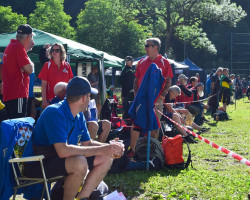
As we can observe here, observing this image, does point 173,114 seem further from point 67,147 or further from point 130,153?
point 67,147

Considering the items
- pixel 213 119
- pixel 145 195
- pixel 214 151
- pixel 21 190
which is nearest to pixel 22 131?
pixel 21 190

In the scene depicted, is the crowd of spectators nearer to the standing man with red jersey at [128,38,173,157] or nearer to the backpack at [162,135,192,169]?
the standing man with red jersey at [128,38,173,157]

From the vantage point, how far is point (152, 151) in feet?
19.7

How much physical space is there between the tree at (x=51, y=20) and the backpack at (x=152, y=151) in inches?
1512

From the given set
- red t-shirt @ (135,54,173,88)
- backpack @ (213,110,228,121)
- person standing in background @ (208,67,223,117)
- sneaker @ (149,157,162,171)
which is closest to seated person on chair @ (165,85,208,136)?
red t-shirt @ (135,54,173,88)

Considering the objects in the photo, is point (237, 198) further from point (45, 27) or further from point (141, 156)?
point (45, 27)

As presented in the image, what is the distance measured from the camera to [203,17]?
40125 mm

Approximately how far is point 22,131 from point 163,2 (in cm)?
3733

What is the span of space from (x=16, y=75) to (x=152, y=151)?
86.8 inches

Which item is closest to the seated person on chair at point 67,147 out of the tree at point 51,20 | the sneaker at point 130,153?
the sneaker at point 130,153

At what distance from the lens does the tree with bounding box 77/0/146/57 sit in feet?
140

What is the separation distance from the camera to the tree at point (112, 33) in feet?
140

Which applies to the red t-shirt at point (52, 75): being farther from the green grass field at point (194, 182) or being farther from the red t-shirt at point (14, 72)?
the green grass field at point (194, 182)

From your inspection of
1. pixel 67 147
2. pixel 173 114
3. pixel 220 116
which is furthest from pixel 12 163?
pixel 220 116
